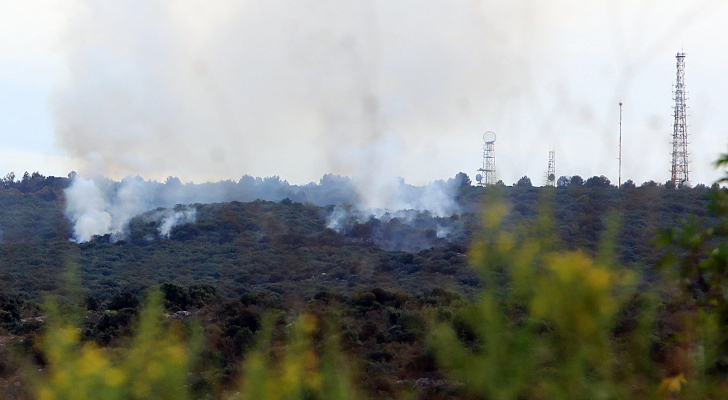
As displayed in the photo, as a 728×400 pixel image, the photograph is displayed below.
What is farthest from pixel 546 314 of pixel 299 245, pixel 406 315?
pixel 299 245

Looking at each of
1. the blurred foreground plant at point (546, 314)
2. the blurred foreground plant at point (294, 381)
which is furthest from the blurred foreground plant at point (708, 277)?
the blurred foreground plant at point (294, 381)

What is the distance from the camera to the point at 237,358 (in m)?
12.2

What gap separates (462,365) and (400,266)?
3134 cm

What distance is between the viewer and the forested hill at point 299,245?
30.5m

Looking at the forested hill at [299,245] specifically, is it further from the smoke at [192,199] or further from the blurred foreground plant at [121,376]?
the blurred foreground plant at [121,376]

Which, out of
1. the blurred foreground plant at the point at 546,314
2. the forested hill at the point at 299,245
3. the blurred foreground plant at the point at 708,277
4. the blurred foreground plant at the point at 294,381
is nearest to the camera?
the blurred foreground plant at the point at 708,277

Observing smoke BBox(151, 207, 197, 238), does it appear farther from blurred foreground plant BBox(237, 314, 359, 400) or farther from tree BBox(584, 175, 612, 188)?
blurred foreground plant BBox(237, 314, 359, 400)

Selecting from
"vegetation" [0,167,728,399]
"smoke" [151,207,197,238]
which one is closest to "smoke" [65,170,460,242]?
"smoke" [151,207,197,238]

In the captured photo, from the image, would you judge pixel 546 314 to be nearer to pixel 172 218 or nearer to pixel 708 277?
pixel 708 277

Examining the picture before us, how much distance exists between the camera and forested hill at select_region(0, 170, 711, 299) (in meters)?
30.5

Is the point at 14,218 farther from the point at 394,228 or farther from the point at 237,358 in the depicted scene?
the point at 237,358

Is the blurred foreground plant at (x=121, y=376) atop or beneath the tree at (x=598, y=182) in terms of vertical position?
beneath

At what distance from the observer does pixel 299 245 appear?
44.9m

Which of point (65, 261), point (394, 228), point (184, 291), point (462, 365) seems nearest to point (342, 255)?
point (394, 228)
